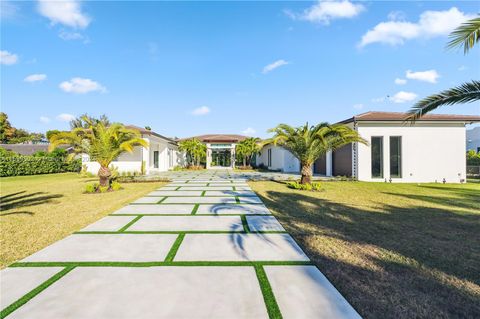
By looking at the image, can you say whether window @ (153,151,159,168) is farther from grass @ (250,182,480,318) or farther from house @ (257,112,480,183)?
grass @ (250,182,480,318)

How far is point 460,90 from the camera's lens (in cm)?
573

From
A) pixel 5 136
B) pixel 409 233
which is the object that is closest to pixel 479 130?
pixel 409 233

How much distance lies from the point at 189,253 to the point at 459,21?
24.4 feet

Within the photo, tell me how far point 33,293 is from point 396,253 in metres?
5.22

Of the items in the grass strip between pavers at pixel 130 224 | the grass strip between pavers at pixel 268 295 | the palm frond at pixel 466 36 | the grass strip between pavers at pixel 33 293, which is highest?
the palm frond at pixel 466 36

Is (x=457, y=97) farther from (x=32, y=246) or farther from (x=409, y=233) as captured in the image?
(x=32, y=246)

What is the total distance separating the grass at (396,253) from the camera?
2572 millimetres

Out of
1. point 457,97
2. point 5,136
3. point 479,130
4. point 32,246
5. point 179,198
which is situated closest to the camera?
point 32,246

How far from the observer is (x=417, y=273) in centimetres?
324

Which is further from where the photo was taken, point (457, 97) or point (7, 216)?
point (7, 216)

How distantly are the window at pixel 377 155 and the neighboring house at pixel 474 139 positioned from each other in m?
30.0

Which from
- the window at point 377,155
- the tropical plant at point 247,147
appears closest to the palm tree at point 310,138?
the window at point 377,155

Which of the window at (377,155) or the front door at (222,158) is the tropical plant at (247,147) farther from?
the window at (377,155)

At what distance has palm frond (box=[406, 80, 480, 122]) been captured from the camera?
18.2 feet
